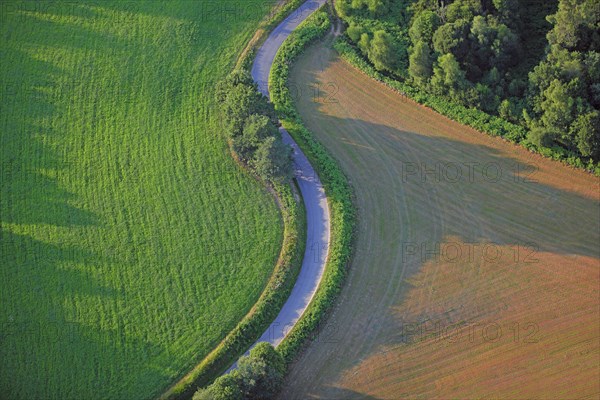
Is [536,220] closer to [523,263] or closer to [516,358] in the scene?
[523,263]

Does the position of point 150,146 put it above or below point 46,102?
below

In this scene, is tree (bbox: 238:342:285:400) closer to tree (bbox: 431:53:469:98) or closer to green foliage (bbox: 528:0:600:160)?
tree (bbox: 431:53:469:98)

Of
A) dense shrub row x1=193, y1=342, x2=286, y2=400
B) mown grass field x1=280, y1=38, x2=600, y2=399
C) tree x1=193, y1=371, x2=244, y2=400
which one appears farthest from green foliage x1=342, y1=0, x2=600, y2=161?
tree x1=193, y1=371, x2=244, y2=400

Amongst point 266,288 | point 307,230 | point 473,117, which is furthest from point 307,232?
point 473,117

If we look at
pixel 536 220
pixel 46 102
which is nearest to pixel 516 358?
pixel 536 220

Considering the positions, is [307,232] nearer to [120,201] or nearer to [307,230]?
[307,230]

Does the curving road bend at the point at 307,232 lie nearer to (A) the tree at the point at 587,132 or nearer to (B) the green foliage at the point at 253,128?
(B) the green foliage at the point at 253,128
